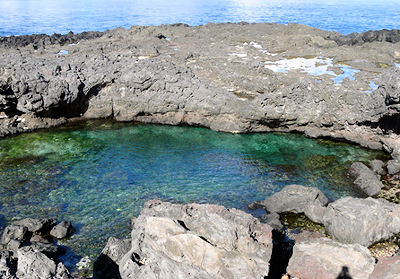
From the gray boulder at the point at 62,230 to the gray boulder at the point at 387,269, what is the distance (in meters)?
14.5

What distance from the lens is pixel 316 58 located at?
46.5m

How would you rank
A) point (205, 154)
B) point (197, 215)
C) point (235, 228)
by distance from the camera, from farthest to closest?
point (205, 154)
point (197, 215)
point (235, 228)

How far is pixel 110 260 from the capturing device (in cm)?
1537

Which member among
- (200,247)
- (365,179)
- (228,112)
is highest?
(200,247)

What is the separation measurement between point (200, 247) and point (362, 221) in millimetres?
9992

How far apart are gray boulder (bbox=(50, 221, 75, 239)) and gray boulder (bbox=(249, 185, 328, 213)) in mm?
10532

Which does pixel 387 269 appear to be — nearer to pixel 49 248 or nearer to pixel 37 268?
pixel 37 268

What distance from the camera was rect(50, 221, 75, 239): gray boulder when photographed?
18.0m

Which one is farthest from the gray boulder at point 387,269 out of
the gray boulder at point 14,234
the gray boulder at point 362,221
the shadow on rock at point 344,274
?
the gray boulder at point 14,234

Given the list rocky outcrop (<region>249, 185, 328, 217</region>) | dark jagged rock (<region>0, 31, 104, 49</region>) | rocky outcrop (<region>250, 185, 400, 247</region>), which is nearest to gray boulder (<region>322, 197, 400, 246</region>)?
rocky outcrop (<region>250, 185, 400, 247</region>)

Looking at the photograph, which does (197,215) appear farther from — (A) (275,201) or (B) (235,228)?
(A) (275,201)

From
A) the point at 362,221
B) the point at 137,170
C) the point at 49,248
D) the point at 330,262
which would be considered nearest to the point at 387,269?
the point at 330,262

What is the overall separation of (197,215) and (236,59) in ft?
110

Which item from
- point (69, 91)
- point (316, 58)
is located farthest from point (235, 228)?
point (316, 58)
